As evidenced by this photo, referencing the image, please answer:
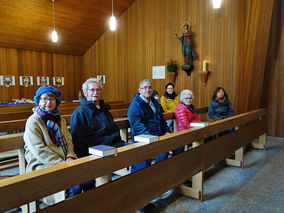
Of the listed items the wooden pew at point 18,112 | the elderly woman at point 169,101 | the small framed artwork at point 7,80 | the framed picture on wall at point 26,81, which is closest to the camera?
the wooden pew at point 18,112

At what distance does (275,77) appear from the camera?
542 cm

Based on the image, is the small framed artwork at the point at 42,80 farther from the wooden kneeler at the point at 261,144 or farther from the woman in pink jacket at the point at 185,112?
the wooden kneeler at the point at 261,144

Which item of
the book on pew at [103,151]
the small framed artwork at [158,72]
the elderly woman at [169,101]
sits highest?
the small framed artwork at [158,72]

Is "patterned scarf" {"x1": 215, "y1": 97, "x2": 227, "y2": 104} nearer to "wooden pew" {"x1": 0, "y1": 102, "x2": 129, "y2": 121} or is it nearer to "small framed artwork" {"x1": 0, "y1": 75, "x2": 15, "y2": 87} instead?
"wooden pew" {"x1": 0, "y1": 102, "x2": 129, "y2": 121}

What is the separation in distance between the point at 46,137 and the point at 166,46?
5.45 metres

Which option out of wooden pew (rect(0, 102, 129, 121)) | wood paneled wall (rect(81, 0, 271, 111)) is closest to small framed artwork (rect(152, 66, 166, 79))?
wood paneled wall (rect(81, 0, 271, 111))

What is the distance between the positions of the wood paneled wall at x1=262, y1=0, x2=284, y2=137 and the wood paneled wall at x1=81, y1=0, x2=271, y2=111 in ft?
2.33

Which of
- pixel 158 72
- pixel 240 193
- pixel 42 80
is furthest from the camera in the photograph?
pixel 42 80

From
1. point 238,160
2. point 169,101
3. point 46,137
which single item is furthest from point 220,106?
point 46,137

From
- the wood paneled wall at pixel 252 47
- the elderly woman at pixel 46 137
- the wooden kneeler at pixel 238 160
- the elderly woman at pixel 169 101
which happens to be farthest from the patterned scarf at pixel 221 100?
the elderly woman at pixel 46 137

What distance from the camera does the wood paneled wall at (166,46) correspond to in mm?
5680

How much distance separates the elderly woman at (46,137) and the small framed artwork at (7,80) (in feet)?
19.6

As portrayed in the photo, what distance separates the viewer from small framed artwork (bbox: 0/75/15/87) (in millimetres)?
7031

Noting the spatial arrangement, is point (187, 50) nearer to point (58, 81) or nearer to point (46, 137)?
point (58, 81)
